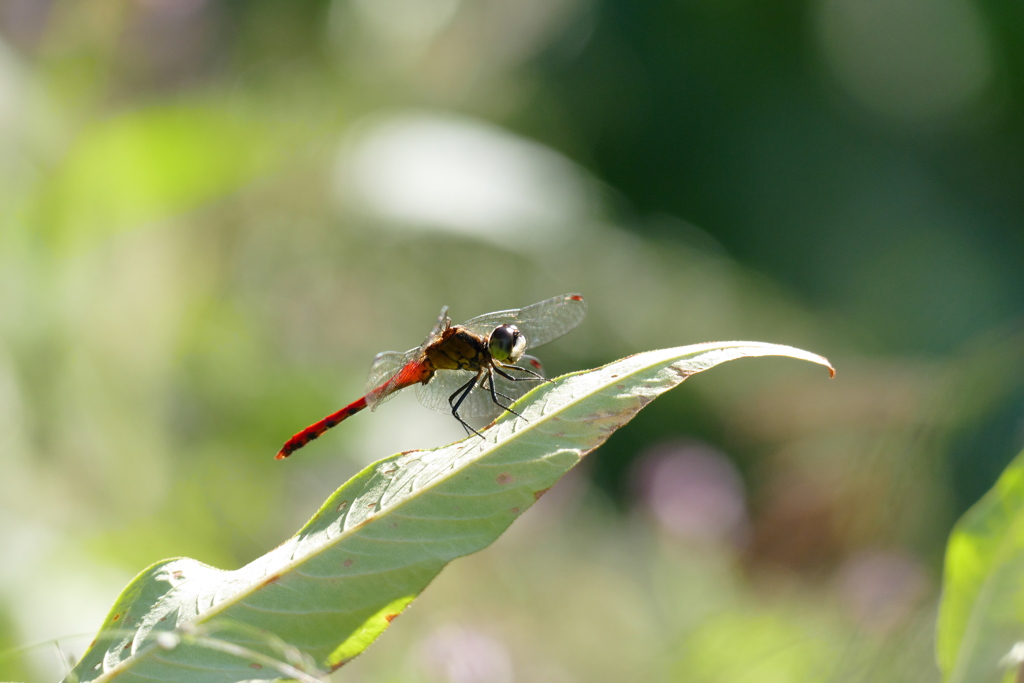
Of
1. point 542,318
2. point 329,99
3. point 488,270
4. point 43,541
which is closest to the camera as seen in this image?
point 542,318

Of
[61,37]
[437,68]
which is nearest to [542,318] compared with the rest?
[61,37]

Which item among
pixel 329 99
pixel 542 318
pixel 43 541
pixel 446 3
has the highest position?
pixel 446 3

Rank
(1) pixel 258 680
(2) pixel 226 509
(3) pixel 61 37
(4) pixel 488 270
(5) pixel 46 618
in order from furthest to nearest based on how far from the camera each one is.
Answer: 1. (4) pixel 488 270
2. (2) pixel 226 509
3. (3) pixel 61 37
4. (5) pixel 46 618
5. (1) pixel 258 680

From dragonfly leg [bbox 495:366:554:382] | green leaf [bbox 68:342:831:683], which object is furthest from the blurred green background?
dragonfly leg [bbox 495:366:554:382]

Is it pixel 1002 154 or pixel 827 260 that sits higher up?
pixel 1002 154

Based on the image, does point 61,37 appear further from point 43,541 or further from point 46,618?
point 46,618

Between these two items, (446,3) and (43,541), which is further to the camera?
(446,3)

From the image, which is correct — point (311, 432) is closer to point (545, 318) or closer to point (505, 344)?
point (505, 344)

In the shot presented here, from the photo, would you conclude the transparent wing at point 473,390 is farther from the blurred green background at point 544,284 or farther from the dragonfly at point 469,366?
the blurred green background at point 544,284

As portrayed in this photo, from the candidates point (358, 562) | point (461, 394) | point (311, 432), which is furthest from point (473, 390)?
point (358, 562)
